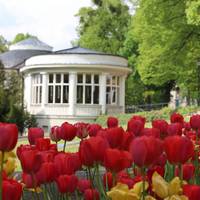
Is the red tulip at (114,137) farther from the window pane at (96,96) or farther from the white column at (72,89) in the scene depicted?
the window pane at (96,96)

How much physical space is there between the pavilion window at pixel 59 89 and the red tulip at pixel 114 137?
31.0m

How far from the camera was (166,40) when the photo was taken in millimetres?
25328

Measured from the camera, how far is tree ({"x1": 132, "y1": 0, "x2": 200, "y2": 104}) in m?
24.9

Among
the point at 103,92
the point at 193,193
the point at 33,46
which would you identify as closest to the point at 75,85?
the point at 103,92

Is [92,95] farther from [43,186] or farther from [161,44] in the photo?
[43,186]

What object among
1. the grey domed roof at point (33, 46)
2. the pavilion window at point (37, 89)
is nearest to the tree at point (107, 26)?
the grey domed roof at point (33, 46)

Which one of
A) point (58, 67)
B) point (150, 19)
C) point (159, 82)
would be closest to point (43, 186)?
point (150, 19)

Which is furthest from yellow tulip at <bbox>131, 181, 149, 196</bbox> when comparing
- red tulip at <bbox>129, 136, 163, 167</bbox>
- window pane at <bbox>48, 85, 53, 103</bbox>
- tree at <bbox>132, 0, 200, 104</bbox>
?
window pane at <bbox>48, 85, 53, 103</bbox>

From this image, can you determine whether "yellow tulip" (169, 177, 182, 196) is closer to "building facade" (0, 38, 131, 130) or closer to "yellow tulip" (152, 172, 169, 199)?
"yellow tulip" (152, 172, 169, 199)

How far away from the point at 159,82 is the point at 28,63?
409 inches

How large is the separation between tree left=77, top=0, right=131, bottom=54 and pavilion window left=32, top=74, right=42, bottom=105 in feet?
40.9

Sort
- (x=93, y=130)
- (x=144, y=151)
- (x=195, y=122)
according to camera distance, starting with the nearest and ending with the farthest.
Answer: (x=144, y=151) < (x=93, y=130) < (x=195, y=122)

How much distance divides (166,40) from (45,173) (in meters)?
23.9

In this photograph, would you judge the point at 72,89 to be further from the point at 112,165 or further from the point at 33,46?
the point at 112,165
